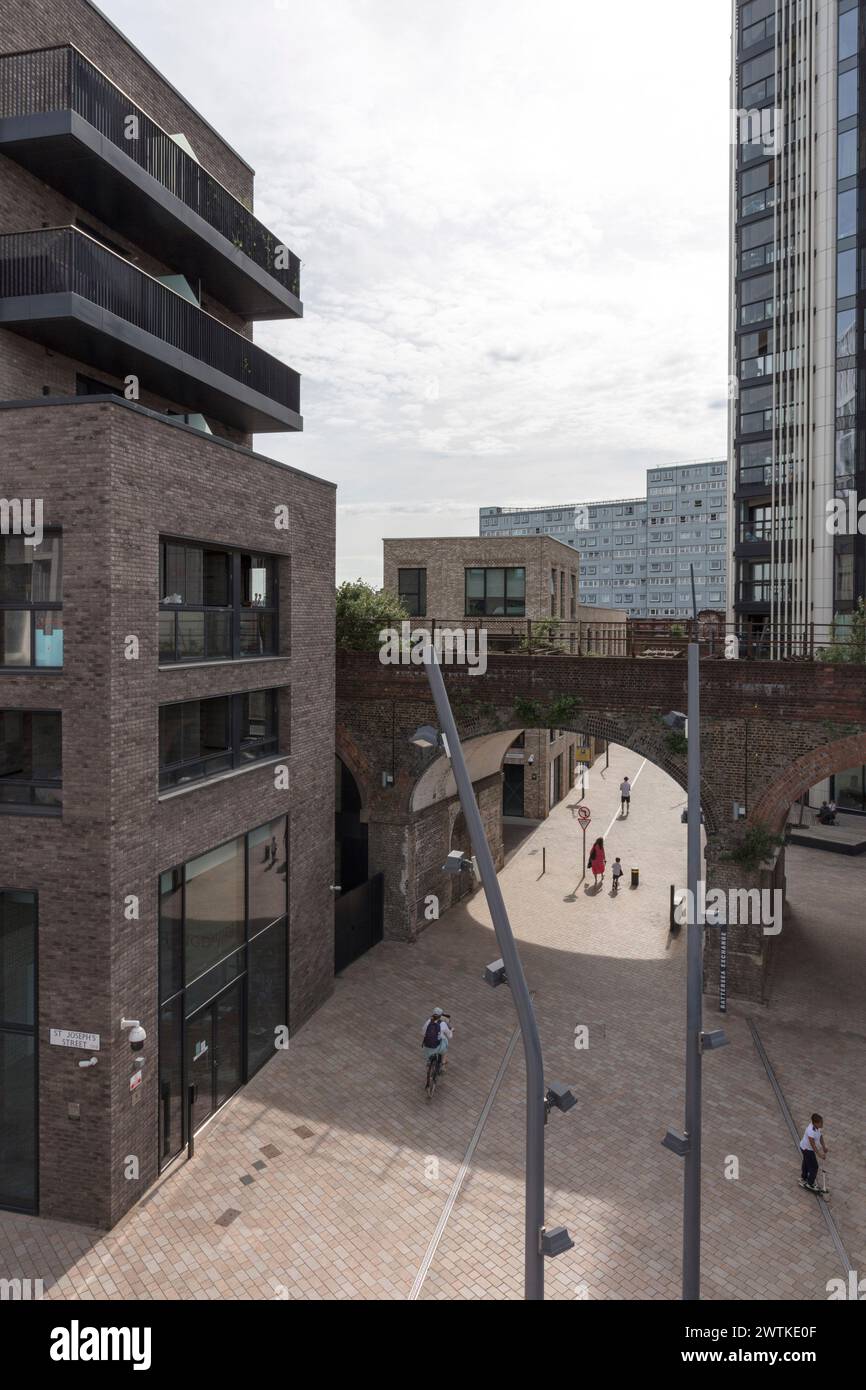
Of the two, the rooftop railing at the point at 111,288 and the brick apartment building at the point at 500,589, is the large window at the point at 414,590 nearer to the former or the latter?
the brick apartment building at the point at 500,589

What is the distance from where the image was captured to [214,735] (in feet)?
49.4

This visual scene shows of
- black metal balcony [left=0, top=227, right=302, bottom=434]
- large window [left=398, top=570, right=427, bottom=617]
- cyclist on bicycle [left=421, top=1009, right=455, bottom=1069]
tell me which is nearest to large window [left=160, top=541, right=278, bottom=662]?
black metal balcony [left=0, top=227, right=302, bottom=434]

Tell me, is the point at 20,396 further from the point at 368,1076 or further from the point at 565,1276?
the point at 565,1276

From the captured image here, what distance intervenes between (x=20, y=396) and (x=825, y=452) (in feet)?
128

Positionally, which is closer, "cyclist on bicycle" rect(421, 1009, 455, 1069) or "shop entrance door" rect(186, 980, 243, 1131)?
"shop entrance door" rect(186, 980, 243, 1131)

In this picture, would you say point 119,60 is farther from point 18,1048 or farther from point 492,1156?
point 492,1156

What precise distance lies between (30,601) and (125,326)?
5.18 m

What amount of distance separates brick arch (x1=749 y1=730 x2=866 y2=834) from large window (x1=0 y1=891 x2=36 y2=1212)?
15298mm

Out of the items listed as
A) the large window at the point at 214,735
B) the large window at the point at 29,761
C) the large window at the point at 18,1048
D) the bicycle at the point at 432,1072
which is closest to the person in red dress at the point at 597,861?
the bicycle at the point at 432,1072

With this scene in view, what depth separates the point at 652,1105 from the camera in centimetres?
1528

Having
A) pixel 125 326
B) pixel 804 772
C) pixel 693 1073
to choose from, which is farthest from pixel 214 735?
pixel 804 772

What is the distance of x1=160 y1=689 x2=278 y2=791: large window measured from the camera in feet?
44.8

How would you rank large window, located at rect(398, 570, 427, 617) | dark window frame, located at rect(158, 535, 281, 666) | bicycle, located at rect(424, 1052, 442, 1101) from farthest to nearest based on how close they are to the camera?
large window, located at rect(398, 570, 427, 617), bicycle, located at rect(424, 1052, 442, 1101), dark window frame, located at rect(158, 535, 281, 666)

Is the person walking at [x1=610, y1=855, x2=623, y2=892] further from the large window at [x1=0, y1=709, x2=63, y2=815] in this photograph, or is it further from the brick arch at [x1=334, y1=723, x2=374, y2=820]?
the large window at [x1=0, y1=709, x2=63, y2=815]
